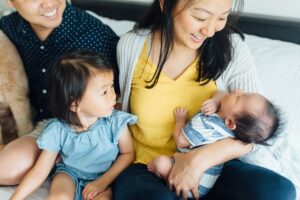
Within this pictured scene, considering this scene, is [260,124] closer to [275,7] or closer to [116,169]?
[116,169]

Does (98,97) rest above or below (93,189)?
above

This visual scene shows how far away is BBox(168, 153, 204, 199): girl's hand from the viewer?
46.1 inches

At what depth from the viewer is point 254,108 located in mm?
1144

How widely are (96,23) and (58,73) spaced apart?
0.40m

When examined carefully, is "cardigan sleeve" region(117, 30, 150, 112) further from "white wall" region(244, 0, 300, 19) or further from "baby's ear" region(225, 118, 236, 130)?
"white wall" region(244, 0, 300, 19)

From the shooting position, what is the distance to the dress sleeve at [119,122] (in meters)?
1.28

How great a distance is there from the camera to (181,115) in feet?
4.22

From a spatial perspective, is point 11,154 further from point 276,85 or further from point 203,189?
point 276,85

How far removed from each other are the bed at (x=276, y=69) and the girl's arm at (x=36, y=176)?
0.13ft

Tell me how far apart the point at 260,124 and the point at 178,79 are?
330 mm

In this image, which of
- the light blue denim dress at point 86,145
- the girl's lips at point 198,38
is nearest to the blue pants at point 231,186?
the light blue denim dress at point 86,145

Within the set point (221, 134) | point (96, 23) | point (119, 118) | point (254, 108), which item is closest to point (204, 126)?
point (221, 134)

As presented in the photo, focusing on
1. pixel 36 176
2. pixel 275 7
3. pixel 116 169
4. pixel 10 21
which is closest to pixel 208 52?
pixel 116 169

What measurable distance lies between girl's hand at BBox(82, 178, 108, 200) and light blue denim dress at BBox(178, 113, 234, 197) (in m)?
0.31
